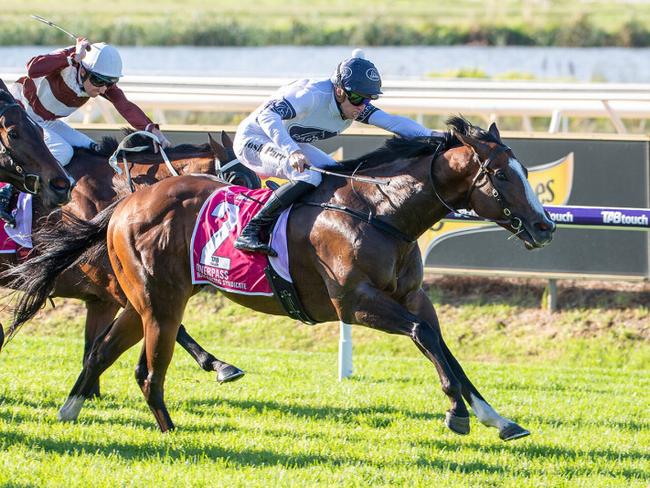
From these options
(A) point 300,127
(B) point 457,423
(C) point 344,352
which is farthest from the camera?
(C) point 344,352

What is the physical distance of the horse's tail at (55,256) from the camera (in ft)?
21.0

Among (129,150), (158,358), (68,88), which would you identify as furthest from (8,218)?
(158,358)

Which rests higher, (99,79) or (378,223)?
(99,79)

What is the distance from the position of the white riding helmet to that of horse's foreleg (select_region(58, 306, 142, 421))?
171 cm

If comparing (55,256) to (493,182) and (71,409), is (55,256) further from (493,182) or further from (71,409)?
(493,182)

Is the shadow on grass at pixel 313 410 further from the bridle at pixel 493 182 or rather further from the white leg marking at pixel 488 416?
the bridle at pixel 493 182

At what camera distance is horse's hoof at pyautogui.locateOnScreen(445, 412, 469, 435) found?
213 inches

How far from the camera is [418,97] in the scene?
12.1 m

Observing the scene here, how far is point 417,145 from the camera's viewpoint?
19.4ft

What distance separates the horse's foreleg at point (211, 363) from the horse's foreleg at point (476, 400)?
143 centimetres

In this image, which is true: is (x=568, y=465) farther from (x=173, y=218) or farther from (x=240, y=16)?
(x=240, y=16)

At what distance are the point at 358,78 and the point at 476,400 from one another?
180cm

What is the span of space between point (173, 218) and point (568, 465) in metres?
2.45

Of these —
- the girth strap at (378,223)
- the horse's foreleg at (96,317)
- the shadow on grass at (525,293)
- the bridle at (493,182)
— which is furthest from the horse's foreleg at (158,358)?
the shadow on grass at (525,293)
